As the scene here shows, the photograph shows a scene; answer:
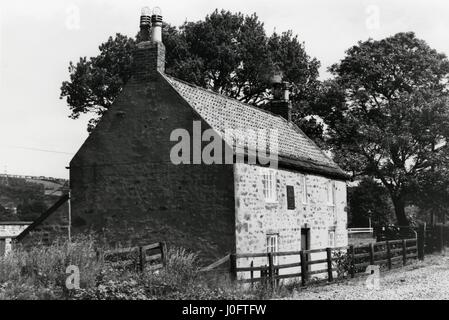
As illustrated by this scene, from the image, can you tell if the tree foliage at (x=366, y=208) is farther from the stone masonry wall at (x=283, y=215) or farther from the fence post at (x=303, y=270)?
the fence post at (x=303, y=270)

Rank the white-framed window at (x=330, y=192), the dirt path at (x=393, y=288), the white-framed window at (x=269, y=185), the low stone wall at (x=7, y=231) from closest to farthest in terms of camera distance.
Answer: the dirt path at (x=393, y=288) < the white-framed window at (x=269, y=185) < the white-framed window at (x=330, y=192) < the low stone wall at (x=7, y=231)

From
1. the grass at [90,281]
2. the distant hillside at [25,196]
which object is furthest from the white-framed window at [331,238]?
the distant hillside at [25,196]

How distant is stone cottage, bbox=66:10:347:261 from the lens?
19188mm

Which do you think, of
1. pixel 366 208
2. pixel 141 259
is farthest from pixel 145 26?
pixel 366 208

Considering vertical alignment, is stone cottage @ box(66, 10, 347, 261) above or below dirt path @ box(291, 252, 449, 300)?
above

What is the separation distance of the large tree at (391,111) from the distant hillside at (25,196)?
137ft

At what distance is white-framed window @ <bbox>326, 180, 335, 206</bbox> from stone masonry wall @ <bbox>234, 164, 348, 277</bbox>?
267mm

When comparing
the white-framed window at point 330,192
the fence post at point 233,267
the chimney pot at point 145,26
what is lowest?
the fence post at point 233,267

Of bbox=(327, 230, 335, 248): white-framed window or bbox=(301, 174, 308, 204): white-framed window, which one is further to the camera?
bbox=(327, 230, 335, 248): white-framed window

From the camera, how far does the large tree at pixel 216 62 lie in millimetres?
41594

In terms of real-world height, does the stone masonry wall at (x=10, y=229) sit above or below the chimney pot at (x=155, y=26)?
below

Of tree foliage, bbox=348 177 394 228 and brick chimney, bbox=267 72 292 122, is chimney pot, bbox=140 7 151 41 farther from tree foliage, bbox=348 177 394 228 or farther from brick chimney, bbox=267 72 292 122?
tree foliage, bbox=348 177 394 228

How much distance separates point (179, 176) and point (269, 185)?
11.7ft

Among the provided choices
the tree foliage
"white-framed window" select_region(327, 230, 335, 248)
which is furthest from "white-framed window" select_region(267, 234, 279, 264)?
the tree foliage
